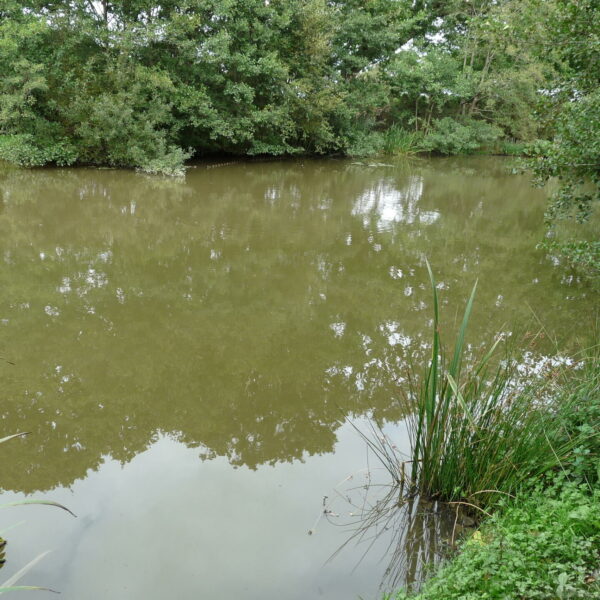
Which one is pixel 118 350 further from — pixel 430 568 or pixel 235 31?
pixel 235 31

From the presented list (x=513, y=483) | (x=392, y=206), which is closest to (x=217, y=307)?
(x=513, y=483)

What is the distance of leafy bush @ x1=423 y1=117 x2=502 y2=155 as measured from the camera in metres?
19.1

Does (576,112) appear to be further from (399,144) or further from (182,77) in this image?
(399,144)

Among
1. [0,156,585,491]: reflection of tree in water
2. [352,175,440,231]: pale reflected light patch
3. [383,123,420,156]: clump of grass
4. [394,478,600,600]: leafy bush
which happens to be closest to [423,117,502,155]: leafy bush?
[383,123,420,156]: clump of grass

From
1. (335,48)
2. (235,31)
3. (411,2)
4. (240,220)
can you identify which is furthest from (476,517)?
(411,2)

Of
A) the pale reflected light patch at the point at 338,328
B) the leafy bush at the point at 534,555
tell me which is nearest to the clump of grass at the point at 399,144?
the pale reflected light patch at the point at 338,328

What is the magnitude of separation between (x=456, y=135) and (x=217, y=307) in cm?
1648

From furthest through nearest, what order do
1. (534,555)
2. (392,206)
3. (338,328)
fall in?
(392,206) < (338,328) < (534,555)

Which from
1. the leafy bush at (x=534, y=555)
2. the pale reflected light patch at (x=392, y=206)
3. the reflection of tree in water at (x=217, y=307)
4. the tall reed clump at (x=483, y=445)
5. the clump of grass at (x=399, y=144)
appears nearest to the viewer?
the leafy bush at (x=534, y=555)

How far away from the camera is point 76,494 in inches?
107

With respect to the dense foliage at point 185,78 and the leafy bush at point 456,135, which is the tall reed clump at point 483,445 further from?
the leafy bush at point 456,135

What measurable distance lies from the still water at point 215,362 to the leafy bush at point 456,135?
10689mm

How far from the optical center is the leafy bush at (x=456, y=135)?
1914 centimetres

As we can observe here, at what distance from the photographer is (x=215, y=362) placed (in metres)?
4.10
